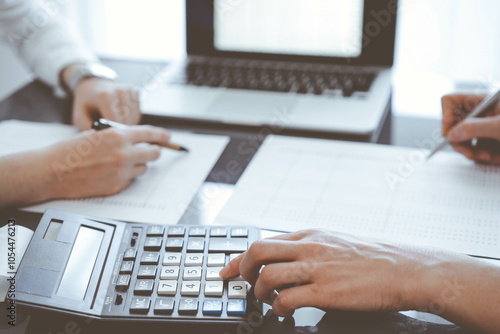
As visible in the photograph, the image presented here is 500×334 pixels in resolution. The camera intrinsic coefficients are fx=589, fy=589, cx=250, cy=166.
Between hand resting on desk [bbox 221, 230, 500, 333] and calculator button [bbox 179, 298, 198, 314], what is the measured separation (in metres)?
0.05

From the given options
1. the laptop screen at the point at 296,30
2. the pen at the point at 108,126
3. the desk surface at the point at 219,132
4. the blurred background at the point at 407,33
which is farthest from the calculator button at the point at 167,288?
the blurred background at the point at 407,33

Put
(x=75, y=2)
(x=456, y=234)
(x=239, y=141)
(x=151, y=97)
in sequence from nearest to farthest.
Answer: (x=456, y=234) → (x=239, y=141) → (x=151, y=97) → (x=75, y=2)

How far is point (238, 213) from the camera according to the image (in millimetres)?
860

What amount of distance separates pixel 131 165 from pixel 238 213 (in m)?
0.21

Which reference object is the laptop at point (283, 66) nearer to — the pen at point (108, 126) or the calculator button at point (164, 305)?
the pen at point (108, 126)

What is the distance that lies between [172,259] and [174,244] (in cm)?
3

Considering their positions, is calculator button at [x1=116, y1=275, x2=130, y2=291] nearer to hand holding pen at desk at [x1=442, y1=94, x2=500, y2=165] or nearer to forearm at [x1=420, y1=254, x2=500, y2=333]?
forearm at [x1=420, y1=254, x2=500, y2=333]

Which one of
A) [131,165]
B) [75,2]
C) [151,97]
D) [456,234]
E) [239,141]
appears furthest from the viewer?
[75,2]

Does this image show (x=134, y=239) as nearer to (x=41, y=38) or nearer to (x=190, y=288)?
(x=190, y=288)

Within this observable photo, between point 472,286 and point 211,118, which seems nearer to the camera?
point 472,286

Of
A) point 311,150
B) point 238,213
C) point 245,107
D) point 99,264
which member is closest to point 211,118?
point 245,107

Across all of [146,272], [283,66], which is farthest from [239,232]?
[283,66]

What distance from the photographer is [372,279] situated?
2.08 feet

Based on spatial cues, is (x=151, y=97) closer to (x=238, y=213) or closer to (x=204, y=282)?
(x=238, y=213)
